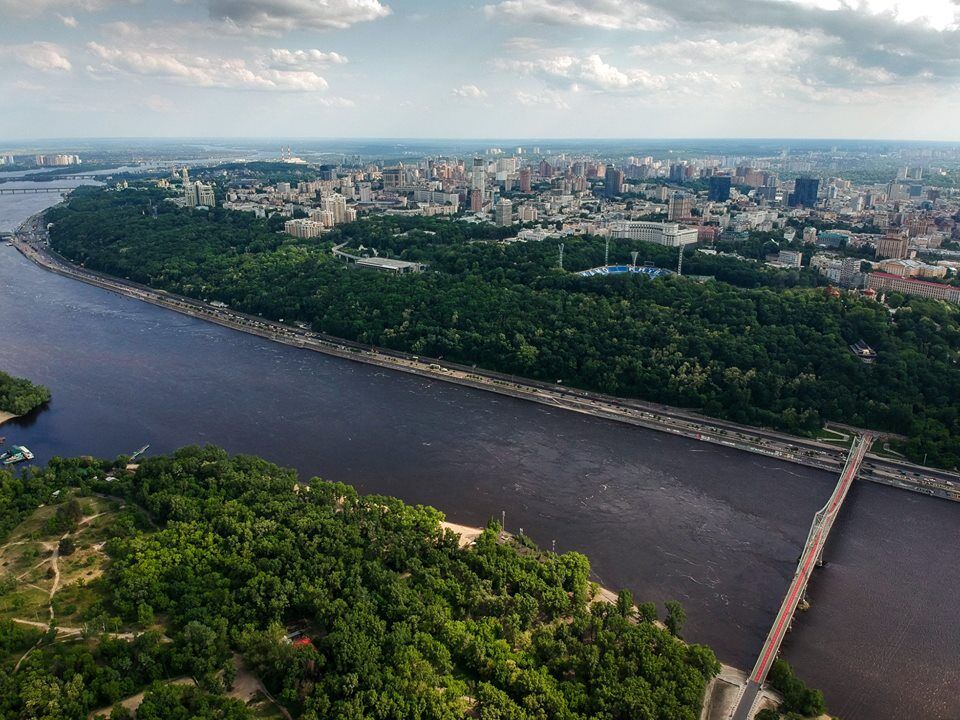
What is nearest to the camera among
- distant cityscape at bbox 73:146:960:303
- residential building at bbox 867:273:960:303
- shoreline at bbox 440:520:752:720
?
shoreline at bbox 440:520:752:720

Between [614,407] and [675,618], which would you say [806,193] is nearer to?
[614,407]

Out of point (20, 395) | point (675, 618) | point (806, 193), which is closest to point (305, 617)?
point (675, 618)

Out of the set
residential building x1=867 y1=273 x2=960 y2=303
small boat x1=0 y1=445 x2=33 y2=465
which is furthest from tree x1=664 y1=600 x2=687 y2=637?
residential building x1=867 y1=273 x2=960 y2=303

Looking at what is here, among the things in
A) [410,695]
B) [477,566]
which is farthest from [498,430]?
[410,695]

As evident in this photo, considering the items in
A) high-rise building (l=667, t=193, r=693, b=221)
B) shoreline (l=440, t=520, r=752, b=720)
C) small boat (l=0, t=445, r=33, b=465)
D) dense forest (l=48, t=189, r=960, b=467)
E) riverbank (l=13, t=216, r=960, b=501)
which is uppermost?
high-rise building (l=667, t=193, r=693, b=221)

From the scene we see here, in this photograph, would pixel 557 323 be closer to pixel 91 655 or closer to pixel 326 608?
pixel 326 608

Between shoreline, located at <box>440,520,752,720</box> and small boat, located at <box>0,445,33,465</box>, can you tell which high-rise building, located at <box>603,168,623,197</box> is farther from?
shoreline, located at <box>440,520,752,720</box>
